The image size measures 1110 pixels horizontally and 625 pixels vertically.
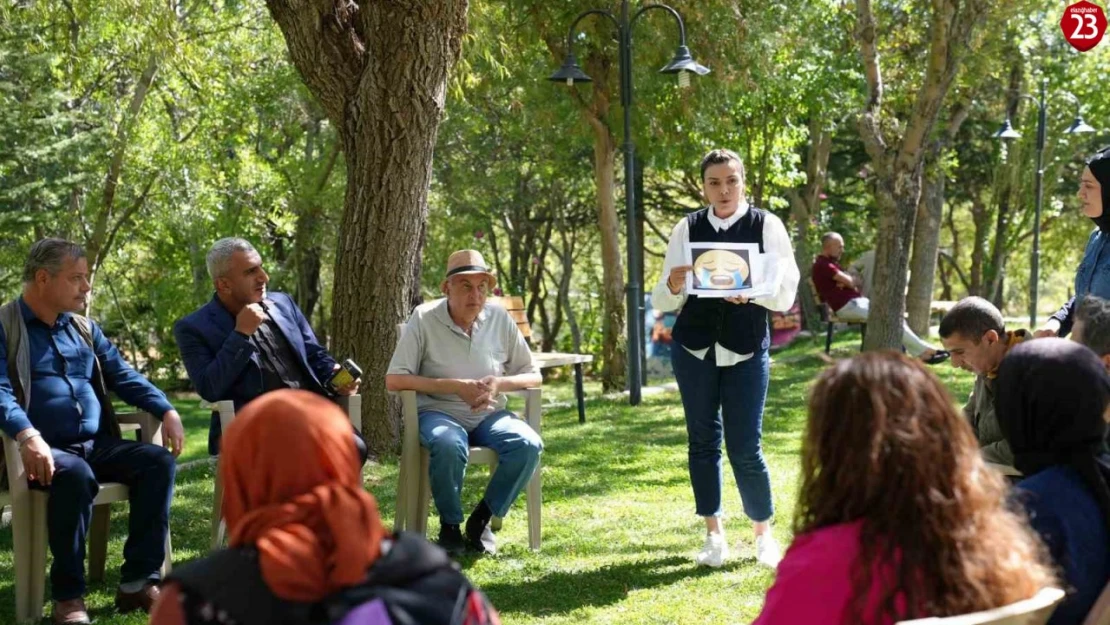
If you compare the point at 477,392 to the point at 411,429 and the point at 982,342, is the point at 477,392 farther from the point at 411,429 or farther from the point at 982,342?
the point at 982,342

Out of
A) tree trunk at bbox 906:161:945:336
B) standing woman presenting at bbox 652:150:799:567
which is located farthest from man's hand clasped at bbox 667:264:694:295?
tree trunk at bbox 906:161:945:336

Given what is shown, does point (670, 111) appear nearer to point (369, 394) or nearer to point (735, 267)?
point (369, 394)

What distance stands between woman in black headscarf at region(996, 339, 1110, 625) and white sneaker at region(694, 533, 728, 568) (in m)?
2.92

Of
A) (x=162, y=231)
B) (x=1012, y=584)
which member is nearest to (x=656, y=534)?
(x=1012, y=584)

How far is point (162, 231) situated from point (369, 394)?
1486 centimetres

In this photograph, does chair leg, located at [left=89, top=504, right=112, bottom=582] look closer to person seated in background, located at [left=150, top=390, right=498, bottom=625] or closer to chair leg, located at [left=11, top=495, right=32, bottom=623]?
chair leg, located at [left=11, top=495, right=32, bottom=623]

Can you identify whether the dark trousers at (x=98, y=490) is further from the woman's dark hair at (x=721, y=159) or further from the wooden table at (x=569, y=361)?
the wooden table at (x=569, y=361)

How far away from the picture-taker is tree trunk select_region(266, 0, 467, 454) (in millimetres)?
7668

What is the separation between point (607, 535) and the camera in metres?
6.36

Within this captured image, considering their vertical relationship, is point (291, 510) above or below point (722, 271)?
below

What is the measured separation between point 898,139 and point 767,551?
8457 mm

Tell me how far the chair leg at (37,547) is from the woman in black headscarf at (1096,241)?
A: 4.02 metres

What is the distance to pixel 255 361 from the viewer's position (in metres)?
5.82

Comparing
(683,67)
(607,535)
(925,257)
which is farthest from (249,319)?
(925,257)
